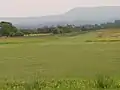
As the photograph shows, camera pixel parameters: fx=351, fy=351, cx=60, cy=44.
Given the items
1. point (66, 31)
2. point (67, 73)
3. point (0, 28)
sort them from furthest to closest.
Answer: point (66, 31) → point (0, 28) → point (67, 73)

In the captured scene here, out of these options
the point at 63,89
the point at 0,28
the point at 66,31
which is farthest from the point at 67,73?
the point at 66,31

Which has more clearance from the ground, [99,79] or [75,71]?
[99,79]

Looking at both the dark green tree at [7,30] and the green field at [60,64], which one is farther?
the dark green tree at [7,30]

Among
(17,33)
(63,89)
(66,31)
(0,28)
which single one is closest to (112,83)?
(63,89)

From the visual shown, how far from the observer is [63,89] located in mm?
6793

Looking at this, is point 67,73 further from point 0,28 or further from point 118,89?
point 0,28

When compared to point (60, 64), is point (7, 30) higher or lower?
lower

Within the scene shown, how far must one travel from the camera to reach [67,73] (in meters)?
13.5

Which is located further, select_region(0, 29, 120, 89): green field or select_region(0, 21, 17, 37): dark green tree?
select_region(0, 21, 17, 37): dark green tree

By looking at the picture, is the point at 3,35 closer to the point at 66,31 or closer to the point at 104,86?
the point at 66,31

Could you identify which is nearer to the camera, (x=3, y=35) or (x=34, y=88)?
(x=34, y=88)

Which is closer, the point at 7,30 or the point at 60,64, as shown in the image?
the point at 60,64

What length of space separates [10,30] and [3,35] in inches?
83.0

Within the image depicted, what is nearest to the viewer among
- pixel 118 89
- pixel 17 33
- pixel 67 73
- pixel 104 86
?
pixel 118 89
